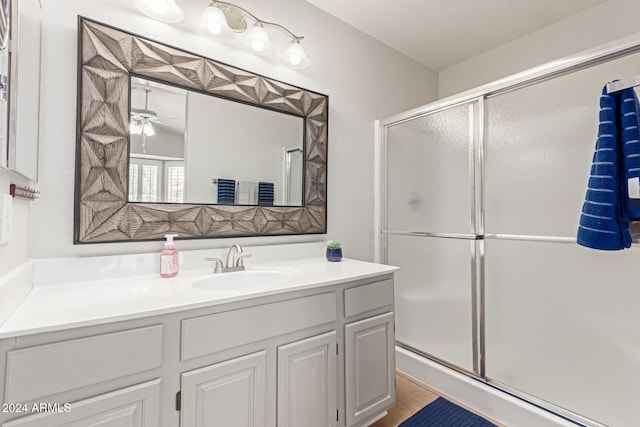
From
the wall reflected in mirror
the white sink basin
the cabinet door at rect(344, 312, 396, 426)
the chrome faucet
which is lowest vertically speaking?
the cabinet door at rect(344, 312, 396, 426)

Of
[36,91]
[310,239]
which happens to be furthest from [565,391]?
[36,91]

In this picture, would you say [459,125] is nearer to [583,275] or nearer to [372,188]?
[372,188]

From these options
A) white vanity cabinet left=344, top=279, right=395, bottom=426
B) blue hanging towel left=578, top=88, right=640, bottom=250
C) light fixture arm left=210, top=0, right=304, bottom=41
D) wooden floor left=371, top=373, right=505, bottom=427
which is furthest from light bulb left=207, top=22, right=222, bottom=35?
wooden floor left=371, top=373, right=505, bottom=427

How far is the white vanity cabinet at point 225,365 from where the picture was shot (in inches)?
29.9

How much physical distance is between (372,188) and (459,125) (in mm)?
722

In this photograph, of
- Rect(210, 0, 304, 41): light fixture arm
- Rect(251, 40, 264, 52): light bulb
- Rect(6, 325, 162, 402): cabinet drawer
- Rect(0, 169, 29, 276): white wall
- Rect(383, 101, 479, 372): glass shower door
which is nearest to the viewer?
Rect(6, 325, 162, 402): cabinet drawer

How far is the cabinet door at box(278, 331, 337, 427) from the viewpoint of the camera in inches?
Result: 45.4

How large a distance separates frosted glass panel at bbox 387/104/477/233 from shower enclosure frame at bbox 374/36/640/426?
4 cm

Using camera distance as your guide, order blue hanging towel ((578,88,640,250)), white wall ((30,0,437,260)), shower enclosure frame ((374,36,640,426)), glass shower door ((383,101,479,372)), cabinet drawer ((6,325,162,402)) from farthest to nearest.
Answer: glass shower door ((383,101,479,372)) → shower enclosure frame ((374,36,640,426)) → white wall ((30,0,437,260)) → blue hanging towel ((578,88,640,250)) → cabinet drawer ((6,325,162,402))

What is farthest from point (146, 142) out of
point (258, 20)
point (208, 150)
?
point (258, 20)

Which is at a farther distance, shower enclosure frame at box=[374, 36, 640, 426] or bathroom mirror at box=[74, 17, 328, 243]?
shower enclosure frame at box=[374, 36, 640, 426]

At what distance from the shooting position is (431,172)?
208 centimetres

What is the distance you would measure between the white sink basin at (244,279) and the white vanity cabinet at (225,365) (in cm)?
26

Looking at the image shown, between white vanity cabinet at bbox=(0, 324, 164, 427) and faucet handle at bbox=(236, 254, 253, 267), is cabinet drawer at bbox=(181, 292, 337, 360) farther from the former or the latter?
faucet handle at bbox=(236, 254, 253, 267)
